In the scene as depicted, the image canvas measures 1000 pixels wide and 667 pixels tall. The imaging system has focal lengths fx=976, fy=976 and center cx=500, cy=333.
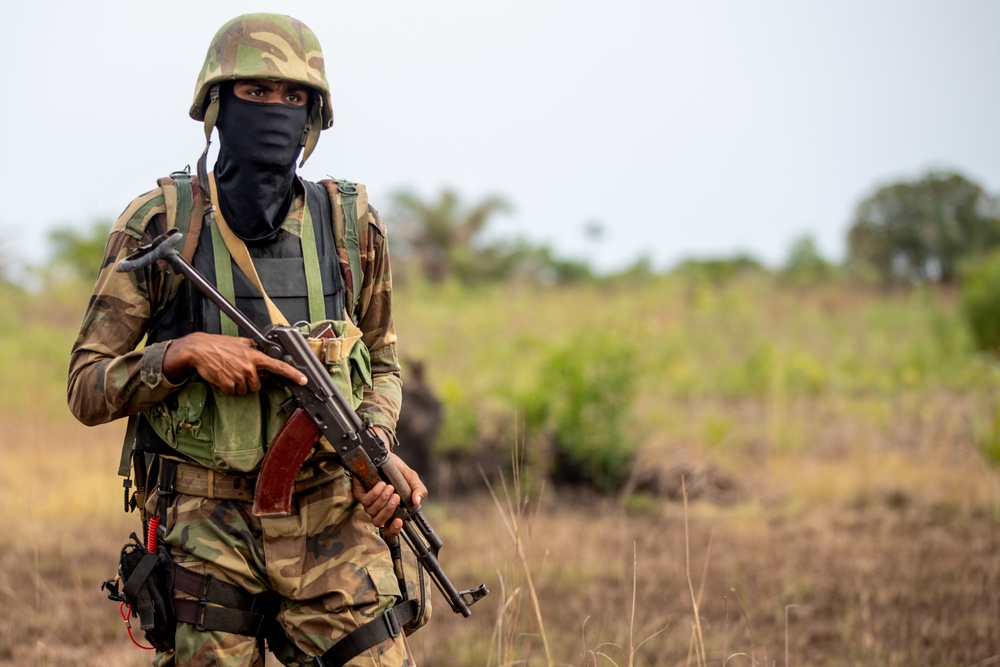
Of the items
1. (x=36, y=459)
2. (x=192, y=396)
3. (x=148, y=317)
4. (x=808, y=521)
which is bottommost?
(x=808, y=521)

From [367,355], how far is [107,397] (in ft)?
2.22

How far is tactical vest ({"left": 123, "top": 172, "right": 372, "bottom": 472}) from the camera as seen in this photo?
2367 mm

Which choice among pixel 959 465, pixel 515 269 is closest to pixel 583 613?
pixel 959 465

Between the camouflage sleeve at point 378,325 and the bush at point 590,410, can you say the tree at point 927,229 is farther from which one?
the camouflage sleeve at point 378,325

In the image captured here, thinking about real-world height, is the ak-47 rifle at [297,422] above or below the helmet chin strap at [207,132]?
below

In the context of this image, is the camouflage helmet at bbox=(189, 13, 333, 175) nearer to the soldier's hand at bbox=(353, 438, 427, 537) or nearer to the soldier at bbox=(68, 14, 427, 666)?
the soldier at bbox=(68, 14, 427, 666)

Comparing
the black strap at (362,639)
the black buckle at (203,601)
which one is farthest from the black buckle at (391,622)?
the black buckle at (203,601)

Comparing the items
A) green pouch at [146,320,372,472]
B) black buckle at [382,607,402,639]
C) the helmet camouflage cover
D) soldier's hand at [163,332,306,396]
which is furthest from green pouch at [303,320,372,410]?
the helmet camouflage cover

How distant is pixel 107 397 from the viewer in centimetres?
229

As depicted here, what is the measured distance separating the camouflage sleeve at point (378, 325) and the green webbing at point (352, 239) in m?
0.02

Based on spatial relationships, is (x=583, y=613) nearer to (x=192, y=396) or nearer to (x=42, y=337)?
(x=192, y=396)

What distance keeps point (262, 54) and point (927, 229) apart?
21508 millimetres

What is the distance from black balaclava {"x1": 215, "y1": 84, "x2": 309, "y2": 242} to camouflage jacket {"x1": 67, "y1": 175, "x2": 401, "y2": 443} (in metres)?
0.08

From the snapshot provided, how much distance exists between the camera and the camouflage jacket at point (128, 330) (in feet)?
7.54
